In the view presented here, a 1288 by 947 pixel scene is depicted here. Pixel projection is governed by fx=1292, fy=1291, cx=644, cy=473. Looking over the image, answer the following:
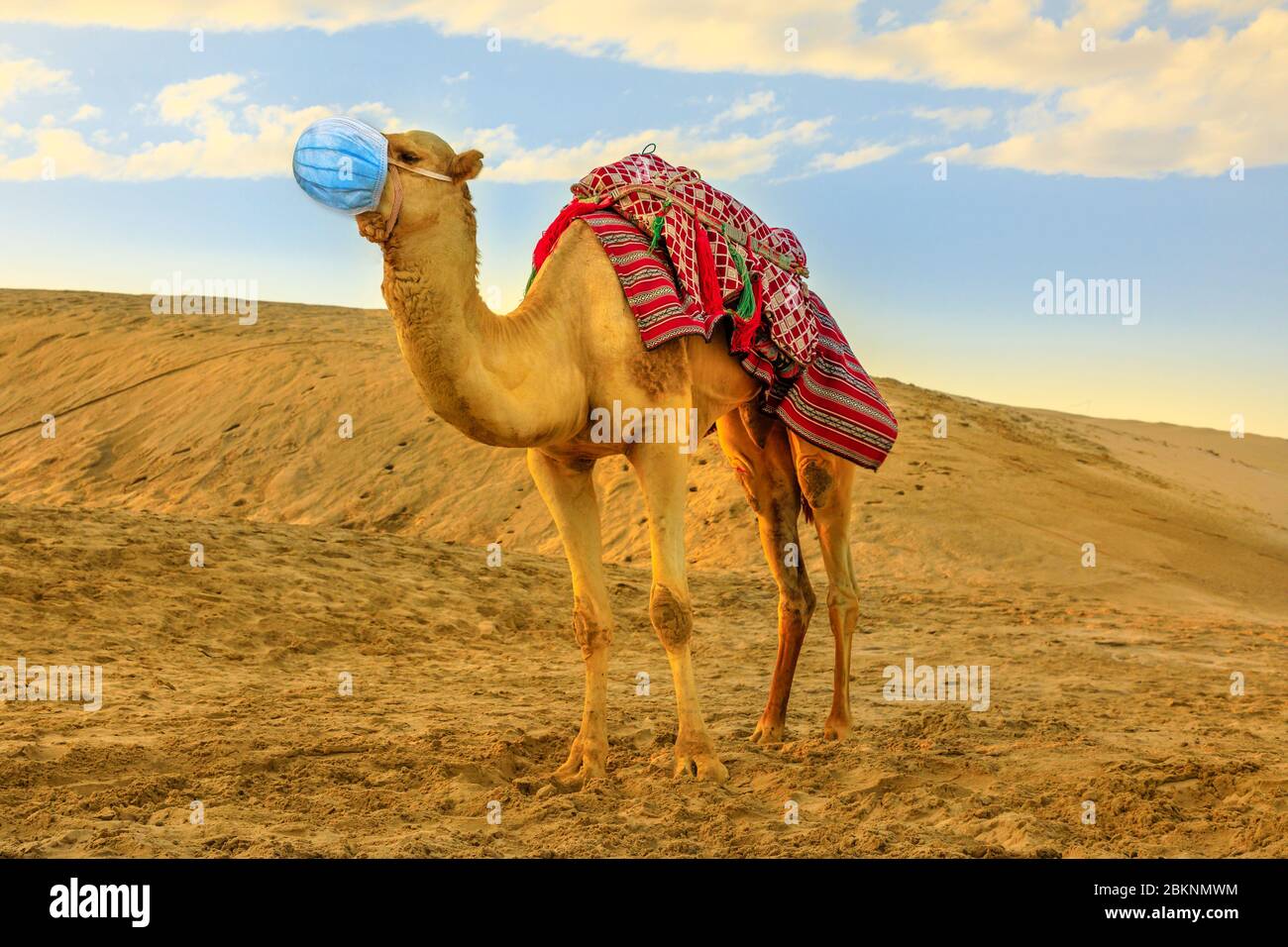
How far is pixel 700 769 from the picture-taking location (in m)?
5.66

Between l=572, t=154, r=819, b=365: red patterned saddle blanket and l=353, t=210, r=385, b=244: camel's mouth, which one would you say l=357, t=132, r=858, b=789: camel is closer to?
l=353, t=210, r=385, b=244: camel's mouth

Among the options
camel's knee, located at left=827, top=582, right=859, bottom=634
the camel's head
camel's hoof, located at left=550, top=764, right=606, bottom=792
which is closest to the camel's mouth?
the camel's head

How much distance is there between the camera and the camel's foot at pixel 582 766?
18.7 ft

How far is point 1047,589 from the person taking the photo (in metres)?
12.8

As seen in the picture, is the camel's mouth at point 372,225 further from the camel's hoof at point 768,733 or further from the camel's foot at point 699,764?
the camel's hoof at point 768,733

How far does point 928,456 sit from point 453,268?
41.7 ft

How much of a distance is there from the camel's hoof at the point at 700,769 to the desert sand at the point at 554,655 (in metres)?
0.17

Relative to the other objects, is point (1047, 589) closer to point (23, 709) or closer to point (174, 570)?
point (174, 570)

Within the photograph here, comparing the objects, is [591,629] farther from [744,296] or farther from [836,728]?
[744,296]

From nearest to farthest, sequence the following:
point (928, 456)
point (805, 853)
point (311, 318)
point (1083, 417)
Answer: point (805, 853)
point (928, 456)
point (311, 318)
point (1083, 417)

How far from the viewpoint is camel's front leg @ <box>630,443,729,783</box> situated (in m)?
5.50

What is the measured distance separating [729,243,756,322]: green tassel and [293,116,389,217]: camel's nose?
2.13 meters

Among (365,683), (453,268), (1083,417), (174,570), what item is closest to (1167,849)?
(453,268)

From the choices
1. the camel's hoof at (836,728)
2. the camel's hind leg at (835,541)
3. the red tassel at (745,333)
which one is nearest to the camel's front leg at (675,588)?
the red tassel at (745,333)
